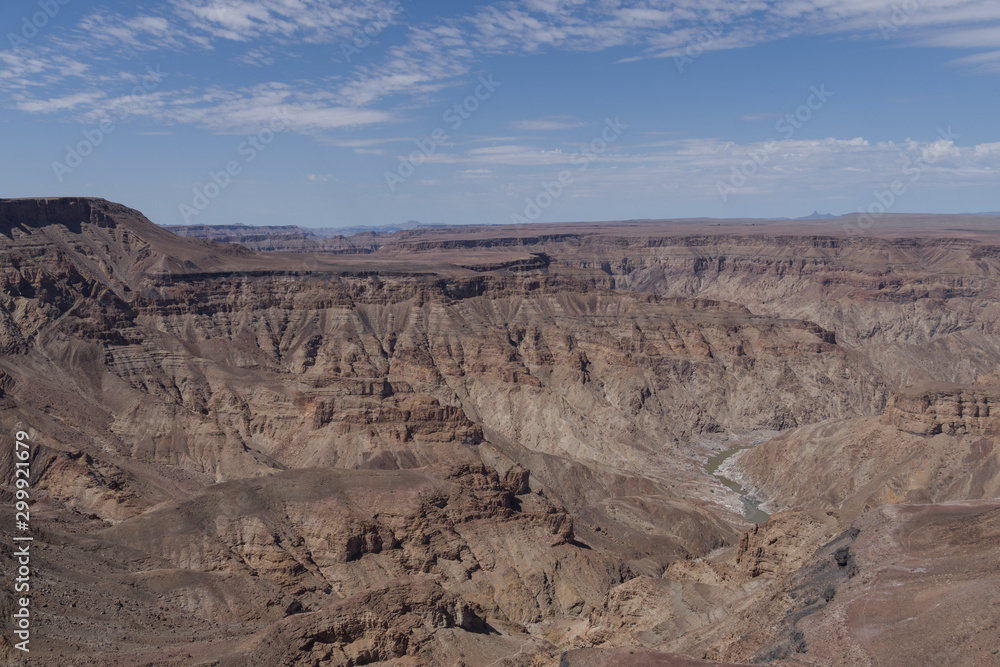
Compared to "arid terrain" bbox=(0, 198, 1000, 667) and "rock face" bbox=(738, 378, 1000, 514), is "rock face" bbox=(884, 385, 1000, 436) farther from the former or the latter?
"arid terrain" bbox=(0, 198, 1000, 667)

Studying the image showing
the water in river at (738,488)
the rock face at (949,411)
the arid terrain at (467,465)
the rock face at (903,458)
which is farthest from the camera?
the water in river at (738,488)

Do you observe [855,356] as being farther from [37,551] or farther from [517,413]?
[37,551]

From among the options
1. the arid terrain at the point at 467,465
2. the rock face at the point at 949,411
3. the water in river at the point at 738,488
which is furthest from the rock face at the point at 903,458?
the water in river at the point at 738,488

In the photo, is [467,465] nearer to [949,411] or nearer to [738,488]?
[738,488]

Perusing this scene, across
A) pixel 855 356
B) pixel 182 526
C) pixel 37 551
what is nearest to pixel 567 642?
pixel 182 526

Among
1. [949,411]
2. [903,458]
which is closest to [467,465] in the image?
[903,458]

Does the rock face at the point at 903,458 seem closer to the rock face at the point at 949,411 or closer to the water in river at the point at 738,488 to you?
the rock face at the point at 949,411
